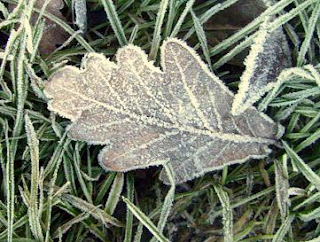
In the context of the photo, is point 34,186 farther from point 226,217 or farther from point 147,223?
point 226,217

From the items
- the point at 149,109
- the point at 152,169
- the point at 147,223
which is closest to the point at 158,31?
the point at 149,109

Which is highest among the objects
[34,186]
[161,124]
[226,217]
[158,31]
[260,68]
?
[158,31]

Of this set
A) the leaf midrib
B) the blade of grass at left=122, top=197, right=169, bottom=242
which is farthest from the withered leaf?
the blade of grass at left=122, top=197, right=169, bottom=242

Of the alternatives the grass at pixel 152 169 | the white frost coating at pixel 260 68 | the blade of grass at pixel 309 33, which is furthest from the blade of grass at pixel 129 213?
the blade of grass at pixel 309 33

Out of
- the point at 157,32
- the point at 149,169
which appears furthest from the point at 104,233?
the point at 157,32

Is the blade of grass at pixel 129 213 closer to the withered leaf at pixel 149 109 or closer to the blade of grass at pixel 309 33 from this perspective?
the withered leaf at pixel 149 109
